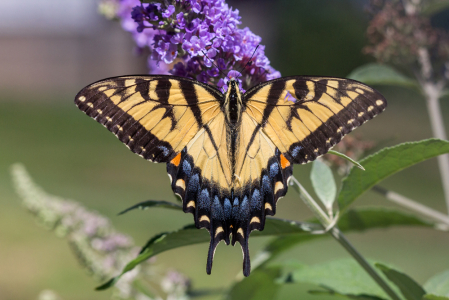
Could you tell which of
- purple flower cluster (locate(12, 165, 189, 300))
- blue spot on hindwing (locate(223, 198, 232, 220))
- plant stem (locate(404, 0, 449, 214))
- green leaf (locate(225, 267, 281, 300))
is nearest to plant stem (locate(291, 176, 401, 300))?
blue spot on hindwing (locate(223, 198, 232, 220))

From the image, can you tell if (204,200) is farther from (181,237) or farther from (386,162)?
(386,162)

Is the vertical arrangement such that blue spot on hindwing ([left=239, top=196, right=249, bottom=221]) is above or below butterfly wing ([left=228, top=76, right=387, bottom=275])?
below

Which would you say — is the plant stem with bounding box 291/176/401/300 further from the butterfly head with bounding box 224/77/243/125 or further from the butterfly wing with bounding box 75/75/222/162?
the butterfly wing with bounding box 75/75/222/162

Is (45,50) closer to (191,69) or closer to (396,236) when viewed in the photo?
(396,236)

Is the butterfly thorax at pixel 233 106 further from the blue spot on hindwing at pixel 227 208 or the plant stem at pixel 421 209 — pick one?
the plant stem at pixel 421 209

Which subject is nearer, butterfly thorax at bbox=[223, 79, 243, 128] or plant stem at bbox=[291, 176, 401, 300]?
plant stem at bbox=[291, 176, 401, 300]

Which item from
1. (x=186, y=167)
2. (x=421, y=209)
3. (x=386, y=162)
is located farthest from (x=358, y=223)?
(x=186, y=167)

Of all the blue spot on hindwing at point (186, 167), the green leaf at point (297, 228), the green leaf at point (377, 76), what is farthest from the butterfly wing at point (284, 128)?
the green leaf at point (377, 76)
